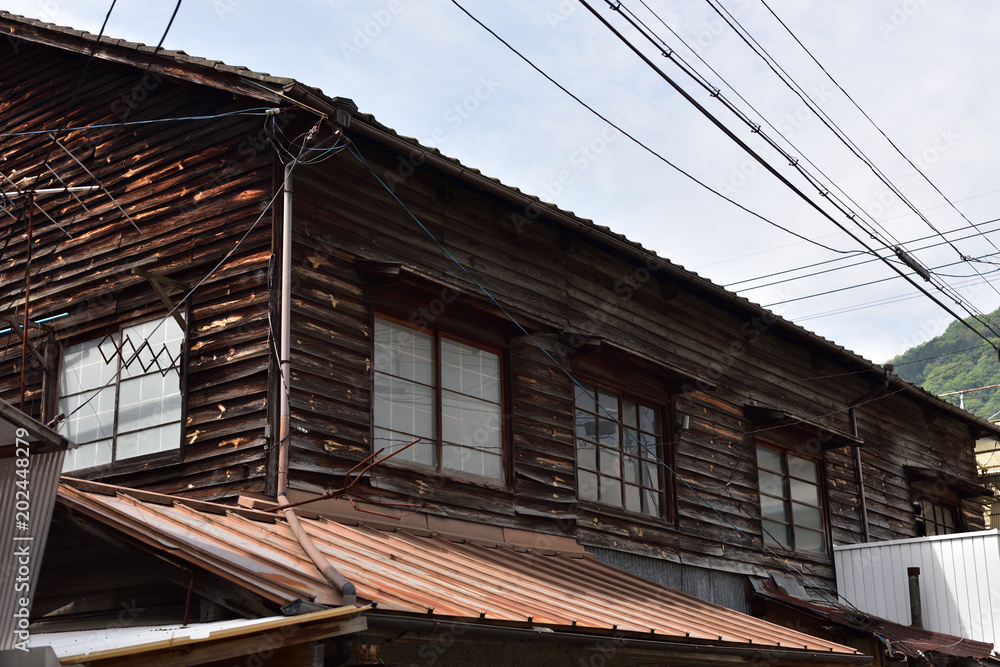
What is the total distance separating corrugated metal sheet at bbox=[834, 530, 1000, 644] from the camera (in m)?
15.1

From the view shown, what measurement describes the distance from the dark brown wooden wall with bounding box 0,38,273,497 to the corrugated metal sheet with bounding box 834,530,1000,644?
1110cm

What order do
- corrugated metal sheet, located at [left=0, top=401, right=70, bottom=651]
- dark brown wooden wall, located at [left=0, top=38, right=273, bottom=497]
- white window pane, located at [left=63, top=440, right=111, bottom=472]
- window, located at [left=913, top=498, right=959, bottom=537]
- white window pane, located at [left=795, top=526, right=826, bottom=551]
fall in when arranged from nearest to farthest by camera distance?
corrugated metal sheet, located at [left=0, top=401, right=70, bottom=651], dark brown wooden wall, located at [left=0, top=38, right=273, bottom=497], white window pane, located at [left=63, top=440, right=111, bottom=472], white window pane, located at [left=795, top=526, right=826, bottom=551], window, located at [left=913, top=498, right=959, bottom=537]

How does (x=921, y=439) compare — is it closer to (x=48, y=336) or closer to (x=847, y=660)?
(x=847, y=660)

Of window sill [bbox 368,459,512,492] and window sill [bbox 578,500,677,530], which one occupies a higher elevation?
window sill [bbox 368,459,512,492]

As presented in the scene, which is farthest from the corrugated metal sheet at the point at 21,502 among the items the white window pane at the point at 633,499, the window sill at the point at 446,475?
the white window pane at the point at 633,499

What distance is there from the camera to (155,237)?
10.4 metres

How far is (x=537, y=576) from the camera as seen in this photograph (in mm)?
9367

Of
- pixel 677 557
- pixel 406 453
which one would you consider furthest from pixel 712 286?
pixel 406 453

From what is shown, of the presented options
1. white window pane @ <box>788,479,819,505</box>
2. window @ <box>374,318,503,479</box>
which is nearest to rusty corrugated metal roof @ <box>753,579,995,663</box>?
white window pane @ <box>788,479,819,505</box>

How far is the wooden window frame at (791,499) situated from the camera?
15.1 metres

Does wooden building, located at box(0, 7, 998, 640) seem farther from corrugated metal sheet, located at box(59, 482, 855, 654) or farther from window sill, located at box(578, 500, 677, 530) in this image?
corrugated metal sheet, located at box(59, 482, 855, 654)

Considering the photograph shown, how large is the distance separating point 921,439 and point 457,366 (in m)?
12.8

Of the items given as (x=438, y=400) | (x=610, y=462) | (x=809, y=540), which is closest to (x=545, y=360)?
(x=610, y=462)

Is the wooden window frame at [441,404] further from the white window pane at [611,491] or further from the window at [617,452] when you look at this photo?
the white window pane at [611,491]
